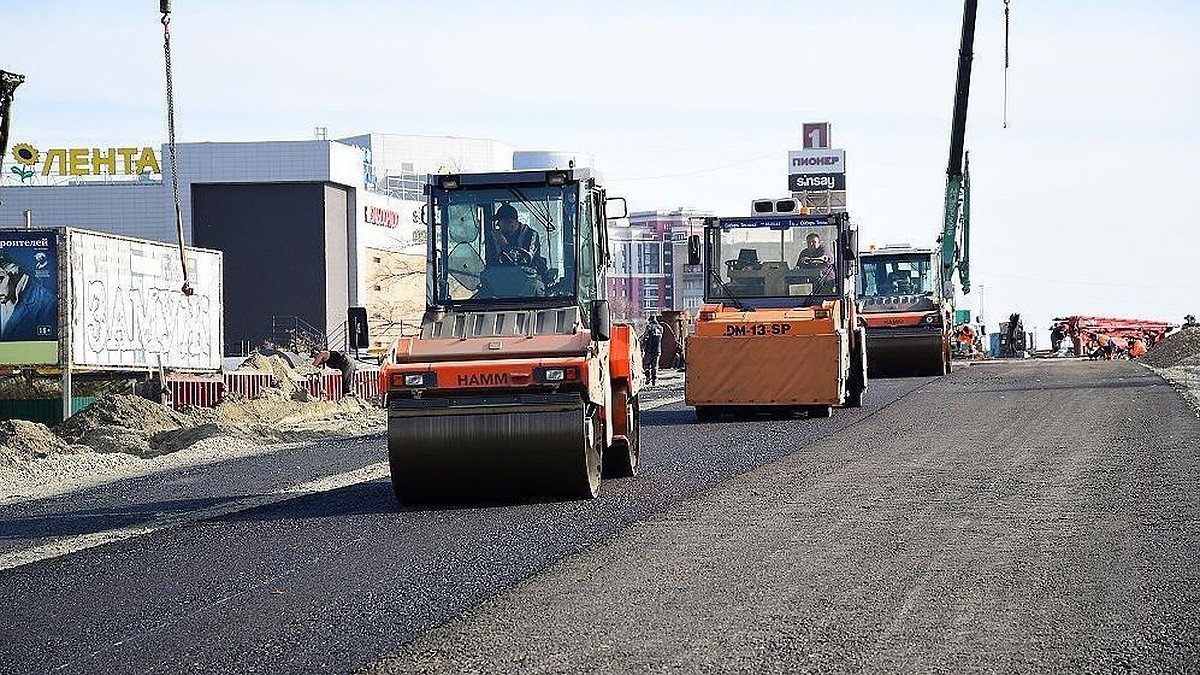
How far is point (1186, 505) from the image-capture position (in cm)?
1225

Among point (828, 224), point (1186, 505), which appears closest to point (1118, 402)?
point (828, 224)

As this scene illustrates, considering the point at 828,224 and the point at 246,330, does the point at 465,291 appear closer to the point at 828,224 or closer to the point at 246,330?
the point at 828,224

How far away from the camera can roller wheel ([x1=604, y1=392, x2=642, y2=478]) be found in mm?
14625

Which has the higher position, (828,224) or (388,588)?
(828,224)

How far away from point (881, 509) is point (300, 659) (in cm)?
587

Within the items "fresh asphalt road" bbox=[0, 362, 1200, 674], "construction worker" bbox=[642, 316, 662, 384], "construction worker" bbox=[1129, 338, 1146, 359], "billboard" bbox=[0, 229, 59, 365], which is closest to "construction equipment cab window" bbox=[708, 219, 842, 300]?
"fresh asphalt road" bbox=[0, 362, 1200, 674]

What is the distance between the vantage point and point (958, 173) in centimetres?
4247

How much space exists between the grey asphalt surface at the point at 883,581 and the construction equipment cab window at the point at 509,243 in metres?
2.24

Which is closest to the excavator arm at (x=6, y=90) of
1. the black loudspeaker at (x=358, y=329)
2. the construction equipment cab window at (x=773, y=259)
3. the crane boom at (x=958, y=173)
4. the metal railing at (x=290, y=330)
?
the black loudspeaker at (x=358, y=329)

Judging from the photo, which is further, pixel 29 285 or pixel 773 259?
pixel 29 285

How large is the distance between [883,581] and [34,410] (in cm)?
1996

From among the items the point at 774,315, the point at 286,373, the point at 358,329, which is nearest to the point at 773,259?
the point at 774,315

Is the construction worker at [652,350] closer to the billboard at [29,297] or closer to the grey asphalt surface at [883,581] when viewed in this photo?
the billboard at [29,297]

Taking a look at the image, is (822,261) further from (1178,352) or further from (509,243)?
(1178,352)
